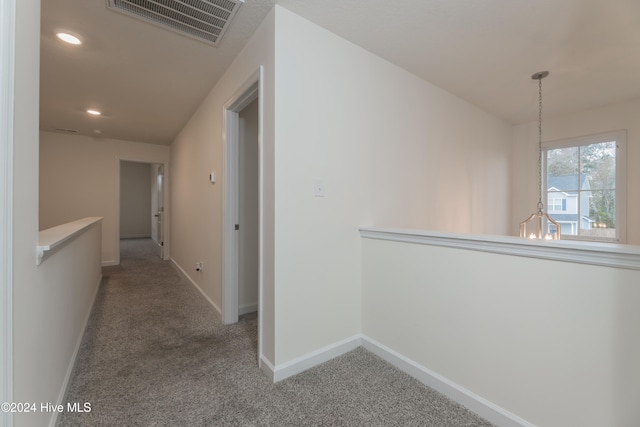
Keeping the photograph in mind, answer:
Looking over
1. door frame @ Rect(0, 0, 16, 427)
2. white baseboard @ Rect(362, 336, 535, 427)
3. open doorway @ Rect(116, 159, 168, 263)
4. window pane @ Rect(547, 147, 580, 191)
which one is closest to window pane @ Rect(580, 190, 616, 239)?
window pane @ Rect(547, 147, 580, 191)

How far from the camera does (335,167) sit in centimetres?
202

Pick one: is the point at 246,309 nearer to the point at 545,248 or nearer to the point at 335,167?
the point at 335,167

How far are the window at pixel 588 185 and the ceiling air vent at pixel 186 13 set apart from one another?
4567 mm

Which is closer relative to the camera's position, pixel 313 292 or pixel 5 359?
pixel 5 359

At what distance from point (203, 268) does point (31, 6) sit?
2.66 metres

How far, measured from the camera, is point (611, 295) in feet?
3.52

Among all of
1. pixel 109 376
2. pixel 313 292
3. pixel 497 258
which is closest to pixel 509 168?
pixel 497 258

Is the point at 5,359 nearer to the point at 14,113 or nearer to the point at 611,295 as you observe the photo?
the point at 14,113

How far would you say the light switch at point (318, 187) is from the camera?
6.28 ft

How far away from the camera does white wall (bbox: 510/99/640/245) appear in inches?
130

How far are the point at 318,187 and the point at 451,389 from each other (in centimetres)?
147

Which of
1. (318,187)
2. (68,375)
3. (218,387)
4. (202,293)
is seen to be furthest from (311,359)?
(202,293)

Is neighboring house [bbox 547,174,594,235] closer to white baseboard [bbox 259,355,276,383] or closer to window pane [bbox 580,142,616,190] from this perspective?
window pane [bbox 580,142,616,190]

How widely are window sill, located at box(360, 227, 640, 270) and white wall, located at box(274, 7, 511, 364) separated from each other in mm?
555
